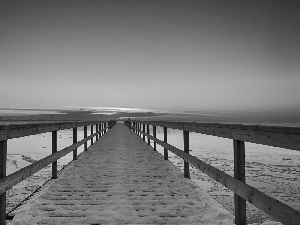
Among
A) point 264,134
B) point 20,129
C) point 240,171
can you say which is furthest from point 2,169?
point 264,134

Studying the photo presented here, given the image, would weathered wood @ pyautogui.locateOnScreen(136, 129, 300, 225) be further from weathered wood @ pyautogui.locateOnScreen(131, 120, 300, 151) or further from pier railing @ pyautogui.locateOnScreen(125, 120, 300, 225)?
weathered wood @ pyautogui.locateOnScreen(131, 120, 300, 151)

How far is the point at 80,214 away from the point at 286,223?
2.78 meters

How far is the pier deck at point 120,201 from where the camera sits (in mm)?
3623

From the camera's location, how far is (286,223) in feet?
7.17

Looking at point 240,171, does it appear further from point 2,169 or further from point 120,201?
point 2,169

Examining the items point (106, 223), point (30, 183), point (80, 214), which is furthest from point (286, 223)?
point (30, 183)

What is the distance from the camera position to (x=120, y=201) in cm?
441

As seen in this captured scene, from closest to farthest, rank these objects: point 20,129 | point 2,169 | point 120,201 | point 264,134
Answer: point 264,134 → point 2,169 → point 20,129 → point 120,201

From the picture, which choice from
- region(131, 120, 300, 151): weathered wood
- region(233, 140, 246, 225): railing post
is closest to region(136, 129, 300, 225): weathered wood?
region(233, 140, 246, 225): railing post

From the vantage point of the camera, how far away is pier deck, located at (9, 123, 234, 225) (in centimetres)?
362

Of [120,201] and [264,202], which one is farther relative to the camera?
[120,201]

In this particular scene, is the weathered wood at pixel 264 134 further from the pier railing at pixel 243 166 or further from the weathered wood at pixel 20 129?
the weathered wood at pixel 20 129

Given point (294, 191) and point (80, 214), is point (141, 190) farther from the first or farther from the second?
point (294, 191)

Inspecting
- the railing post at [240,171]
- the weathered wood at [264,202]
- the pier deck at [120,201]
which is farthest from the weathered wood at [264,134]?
the pier deck at [120,201]
